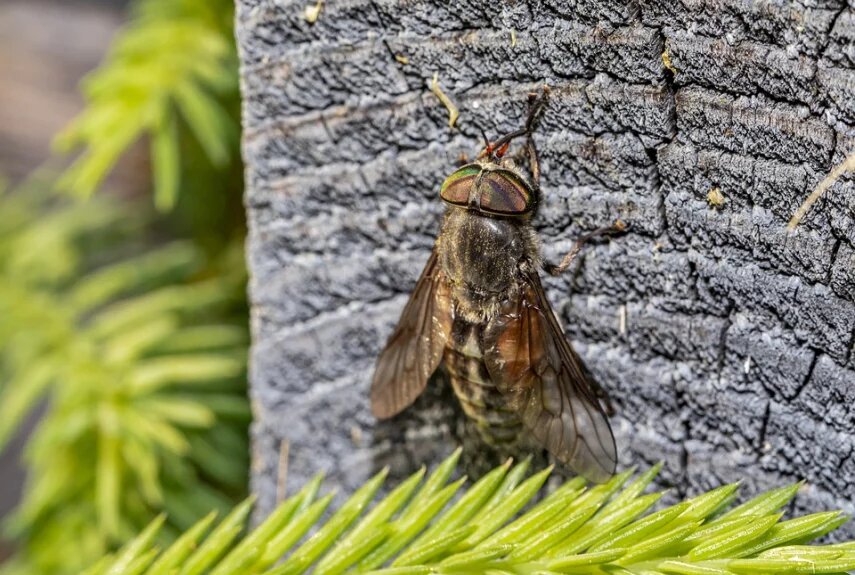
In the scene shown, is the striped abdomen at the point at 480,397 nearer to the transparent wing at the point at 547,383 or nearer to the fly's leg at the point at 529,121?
the transparent wing at the point at 547,383

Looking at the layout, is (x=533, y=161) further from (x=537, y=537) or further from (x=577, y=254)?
(x=537, y=537)

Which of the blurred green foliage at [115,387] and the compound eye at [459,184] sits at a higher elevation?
the compound eye at [459,184]

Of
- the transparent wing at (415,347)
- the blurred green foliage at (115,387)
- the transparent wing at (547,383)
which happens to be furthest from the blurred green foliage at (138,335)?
the transparent wing at (547,383)

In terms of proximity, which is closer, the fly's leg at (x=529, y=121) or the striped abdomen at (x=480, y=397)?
the fly's leg at (x=529, y=121)

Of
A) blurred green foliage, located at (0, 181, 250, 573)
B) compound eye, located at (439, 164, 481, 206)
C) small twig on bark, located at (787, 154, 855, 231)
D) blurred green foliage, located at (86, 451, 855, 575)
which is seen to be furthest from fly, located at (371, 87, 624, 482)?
blurred green foliage, located at (0, 181, 250, 573)

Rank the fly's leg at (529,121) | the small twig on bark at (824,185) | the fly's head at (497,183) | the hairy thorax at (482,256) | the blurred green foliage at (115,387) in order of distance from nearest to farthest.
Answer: the small twig on bark at (824,185) < the fly's leg at (529,121) < the fly's head at (497,183) < the hairy thorax at (482,256) < the blurred green foliage at (115,387)

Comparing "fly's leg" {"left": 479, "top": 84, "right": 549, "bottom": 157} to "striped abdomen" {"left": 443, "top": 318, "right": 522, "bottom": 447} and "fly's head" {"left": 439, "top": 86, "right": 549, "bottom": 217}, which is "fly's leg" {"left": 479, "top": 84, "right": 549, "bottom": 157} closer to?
"fly's head" {"left": 439, "top": 86, "right": 549, "bottom": 217}

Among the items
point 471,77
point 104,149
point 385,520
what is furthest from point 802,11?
point 104,149
